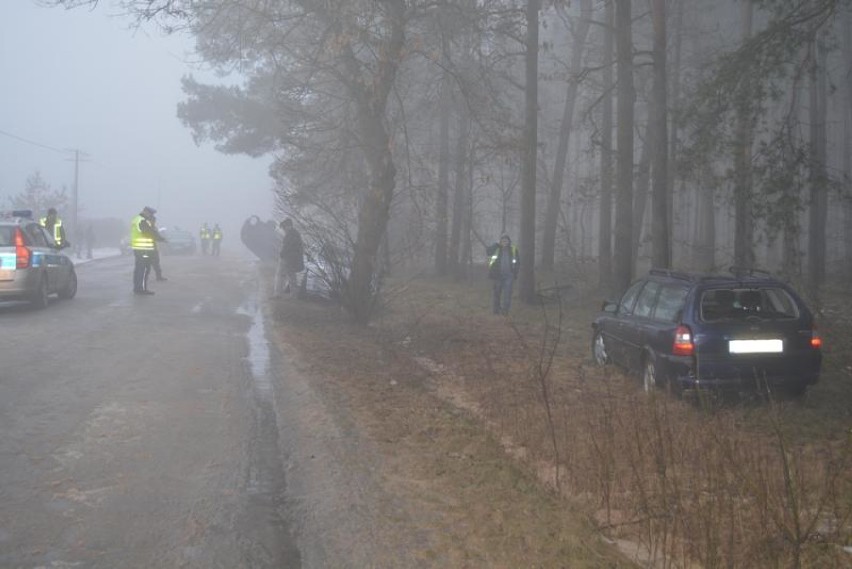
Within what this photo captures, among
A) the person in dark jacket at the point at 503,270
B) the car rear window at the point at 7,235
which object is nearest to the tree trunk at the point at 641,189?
the person in dark jacket at the point at 503,270

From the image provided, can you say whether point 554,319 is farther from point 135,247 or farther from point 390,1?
point 135,247

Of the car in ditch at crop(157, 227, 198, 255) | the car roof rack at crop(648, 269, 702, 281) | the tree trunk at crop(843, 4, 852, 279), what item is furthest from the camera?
the car in ditch at crop(157, 227, 198, 255)

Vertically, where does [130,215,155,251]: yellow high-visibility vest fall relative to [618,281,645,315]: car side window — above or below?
above

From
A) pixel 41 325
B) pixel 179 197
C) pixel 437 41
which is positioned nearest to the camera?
pixel 41 325

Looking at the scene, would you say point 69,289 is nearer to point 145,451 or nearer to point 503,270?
point 503,270

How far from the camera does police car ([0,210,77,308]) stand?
1428cm

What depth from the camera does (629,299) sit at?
10375 mm

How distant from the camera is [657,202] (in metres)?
15.8

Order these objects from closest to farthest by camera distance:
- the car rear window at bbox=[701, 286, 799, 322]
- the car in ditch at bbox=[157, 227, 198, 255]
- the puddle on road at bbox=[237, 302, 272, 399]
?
1. the car rear window at bbox=[701, 286, 799, 322]
2. the puddle on road at bbox=[237, 302, 272, 399]
3. the car in ditch at bbox=[157, 227, 198, 255]

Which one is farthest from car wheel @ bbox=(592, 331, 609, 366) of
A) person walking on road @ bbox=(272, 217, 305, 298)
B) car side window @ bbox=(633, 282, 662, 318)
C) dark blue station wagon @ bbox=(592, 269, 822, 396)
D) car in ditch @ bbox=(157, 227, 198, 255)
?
car in ditch @ bbox=(157, 227, 198, 255)

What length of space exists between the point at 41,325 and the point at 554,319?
9.93m

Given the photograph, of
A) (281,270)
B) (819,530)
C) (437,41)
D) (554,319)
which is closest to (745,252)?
(554,319)

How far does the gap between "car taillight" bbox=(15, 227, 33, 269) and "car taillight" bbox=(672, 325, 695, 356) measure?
11.6 metres

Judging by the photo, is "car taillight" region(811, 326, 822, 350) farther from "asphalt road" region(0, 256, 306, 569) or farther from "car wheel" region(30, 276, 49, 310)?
"car wheel" region(30, 276, 49, 310)
